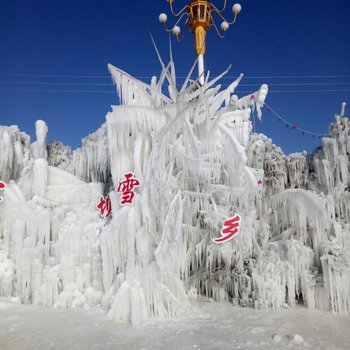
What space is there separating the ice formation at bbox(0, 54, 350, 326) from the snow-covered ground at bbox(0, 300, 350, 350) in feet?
1.35

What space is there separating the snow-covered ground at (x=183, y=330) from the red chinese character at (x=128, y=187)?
2659 millimetres

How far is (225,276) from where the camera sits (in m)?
9.77

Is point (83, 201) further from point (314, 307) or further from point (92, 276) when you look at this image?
point (314, 307)

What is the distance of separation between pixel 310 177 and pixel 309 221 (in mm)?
2059

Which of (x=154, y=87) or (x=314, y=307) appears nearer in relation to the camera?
(x=314, y=307)

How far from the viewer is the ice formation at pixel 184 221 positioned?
8.58m

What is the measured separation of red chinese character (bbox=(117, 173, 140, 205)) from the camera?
8.84 m

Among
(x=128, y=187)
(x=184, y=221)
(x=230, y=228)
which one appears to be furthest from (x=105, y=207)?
(x=230, y=228)

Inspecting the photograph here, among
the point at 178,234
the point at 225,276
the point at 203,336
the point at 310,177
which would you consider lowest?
the point at 203,336

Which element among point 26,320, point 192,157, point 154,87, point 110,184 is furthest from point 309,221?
point 26,320

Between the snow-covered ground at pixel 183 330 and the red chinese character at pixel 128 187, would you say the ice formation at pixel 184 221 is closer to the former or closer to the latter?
the red chinese character at pixel 128 187

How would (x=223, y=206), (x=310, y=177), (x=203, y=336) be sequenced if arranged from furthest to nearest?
(x=310, y=177) → (x=223, y=206) → (x=203, y=336)

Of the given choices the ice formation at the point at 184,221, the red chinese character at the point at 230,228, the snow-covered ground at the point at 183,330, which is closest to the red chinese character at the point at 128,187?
the ice formation at the point at 184,221

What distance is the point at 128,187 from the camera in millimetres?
9039
